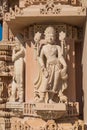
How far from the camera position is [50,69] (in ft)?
26.5

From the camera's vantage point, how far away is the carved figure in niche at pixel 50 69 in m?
7.96

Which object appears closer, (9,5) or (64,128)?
(64,128)

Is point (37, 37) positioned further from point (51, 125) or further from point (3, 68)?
point (3, 68)

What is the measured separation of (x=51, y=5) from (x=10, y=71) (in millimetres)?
3214

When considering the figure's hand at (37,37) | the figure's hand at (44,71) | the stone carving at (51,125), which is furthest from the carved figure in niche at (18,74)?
the stone carving at (51,125)

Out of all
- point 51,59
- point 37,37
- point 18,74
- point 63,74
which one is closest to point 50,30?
point 37,37

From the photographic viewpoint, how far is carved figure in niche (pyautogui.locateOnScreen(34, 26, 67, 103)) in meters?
7.96

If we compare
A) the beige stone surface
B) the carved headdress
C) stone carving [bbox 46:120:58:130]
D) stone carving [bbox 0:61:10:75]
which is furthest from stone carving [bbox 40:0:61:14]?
stone carving [bbox 0:61:10:75]

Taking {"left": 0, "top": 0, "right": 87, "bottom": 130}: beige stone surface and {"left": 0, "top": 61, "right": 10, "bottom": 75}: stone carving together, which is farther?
{"left": 0, "top": 61, "right": 10, "bottom": 75}: stone carving

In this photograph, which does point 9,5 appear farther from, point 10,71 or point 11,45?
point 10,71

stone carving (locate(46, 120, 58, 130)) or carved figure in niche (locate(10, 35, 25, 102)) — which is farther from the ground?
carved figure in niche (locate(10, 35, 25, 102))

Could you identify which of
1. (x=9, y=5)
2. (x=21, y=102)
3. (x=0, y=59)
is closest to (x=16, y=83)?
(x=21, y=102)

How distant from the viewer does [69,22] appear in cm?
859

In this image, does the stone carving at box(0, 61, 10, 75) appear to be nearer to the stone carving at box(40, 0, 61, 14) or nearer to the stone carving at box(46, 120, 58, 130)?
the stone carving at box(40, 0, 61, 14)
